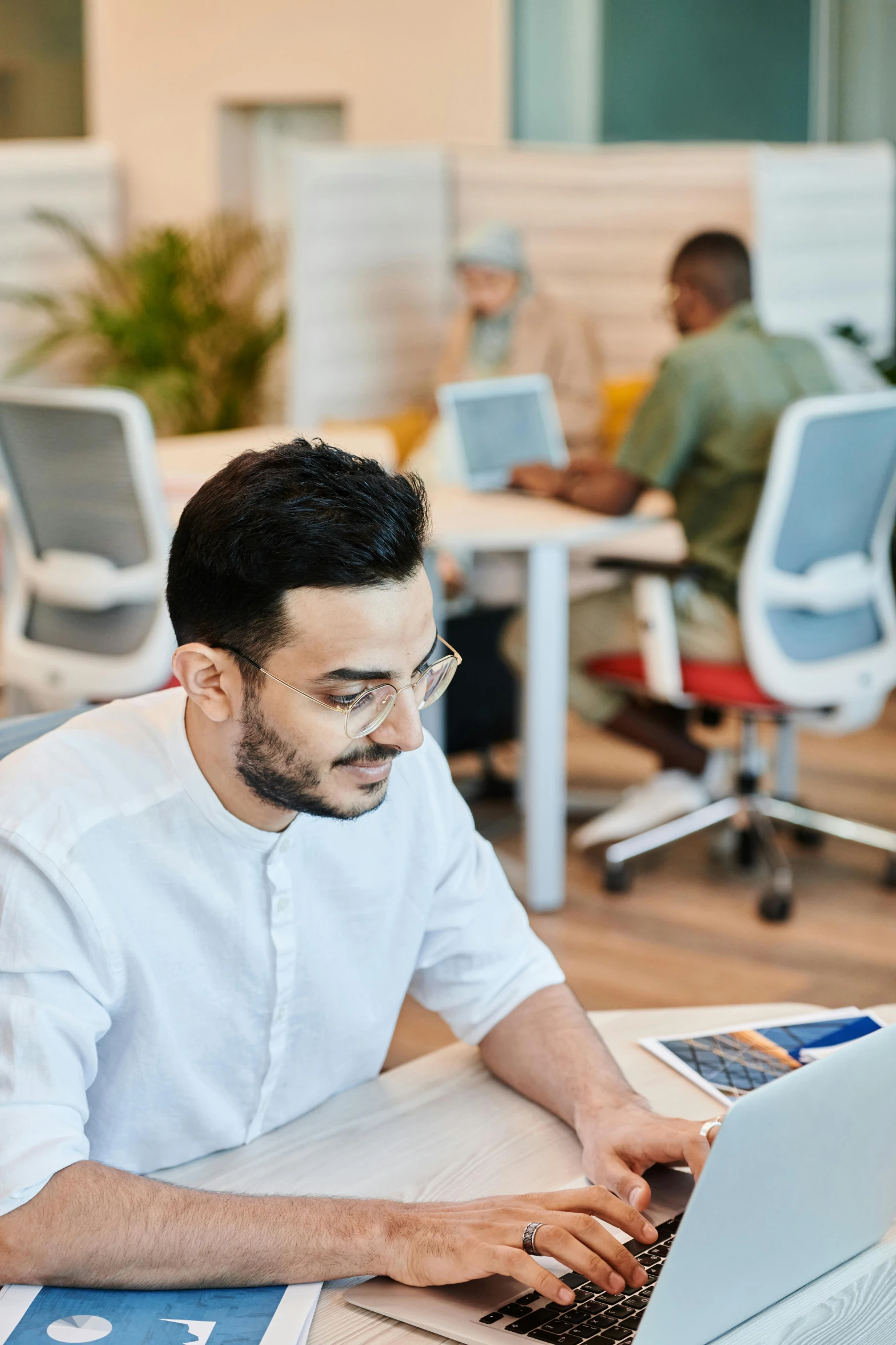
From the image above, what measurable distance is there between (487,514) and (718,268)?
770 mm

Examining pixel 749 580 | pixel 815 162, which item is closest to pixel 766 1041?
pixel 749 580

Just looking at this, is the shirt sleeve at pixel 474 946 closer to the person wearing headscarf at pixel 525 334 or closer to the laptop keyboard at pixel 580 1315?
the laptop keyboard at pixel 580 1315

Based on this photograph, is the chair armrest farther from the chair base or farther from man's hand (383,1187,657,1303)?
man's hand (383,1187,657,1303)

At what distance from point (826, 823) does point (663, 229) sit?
237cm

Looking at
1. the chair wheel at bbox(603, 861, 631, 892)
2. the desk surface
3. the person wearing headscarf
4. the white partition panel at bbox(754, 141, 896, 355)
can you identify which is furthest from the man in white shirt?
the white partition panel at bbox(754, 141, 896, 355)

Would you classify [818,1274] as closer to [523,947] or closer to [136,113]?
[523,947]

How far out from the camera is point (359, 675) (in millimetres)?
1166

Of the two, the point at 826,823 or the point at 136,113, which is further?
the point at 136,113

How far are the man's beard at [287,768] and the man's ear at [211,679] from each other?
0.01 metres

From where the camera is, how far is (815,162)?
16.2 ft

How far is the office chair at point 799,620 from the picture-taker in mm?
3324

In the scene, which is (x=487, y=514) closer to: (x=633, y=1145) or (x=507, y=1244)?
(x=633, y=1145)

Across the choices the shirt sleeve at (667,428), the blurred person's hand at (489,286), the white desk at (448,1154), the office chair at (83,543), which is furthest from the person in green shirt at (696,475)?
the white desk at (448,1154)

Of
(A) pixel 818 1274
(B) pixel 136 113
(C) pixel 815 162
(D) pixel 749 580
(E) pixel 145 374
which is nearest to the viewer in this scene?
(A) pixel 818 1274
